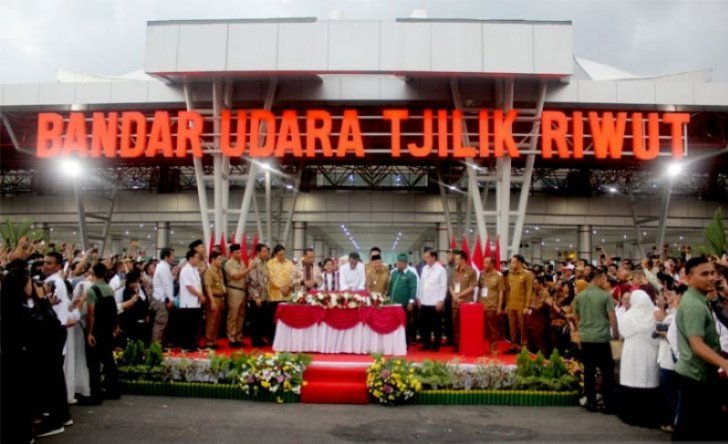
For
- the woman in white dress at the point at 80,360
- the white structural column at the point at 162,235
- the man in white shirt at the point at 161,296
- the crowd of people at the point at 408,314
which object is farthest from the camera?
the white structural column at the point at 162,235

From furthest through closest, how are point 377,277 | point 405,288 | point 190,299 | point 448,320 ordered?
point 448,320 → point 377,277 → point 405,288 → point 190,299

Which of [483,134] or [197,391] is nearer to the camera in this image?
[197,391]

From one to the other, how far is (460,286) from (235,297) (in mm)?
4242

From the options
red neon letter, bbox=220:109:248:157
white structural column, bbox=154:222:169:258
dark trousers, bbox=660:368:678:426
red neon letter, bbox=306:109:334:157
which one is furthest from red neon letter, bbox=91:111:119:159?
white structural column, bbox=154:222:169:258

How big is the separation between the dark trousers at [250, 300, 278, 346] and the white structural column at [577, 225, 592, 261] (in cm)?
2434

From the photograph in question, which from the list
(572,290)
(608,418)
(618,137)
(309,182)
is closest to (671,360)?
(608,418)

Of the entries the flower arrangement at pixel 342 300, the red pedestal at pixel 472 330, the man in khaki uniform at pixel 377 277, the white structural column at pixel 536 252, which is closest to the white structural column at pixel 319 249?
the white structural column at pixel 536 252

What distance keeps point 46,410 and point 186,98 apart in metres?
11.3

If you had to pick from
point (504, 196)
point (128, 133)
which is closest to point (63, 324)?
point (128, 133)

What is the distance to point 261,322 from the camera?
38.8ft

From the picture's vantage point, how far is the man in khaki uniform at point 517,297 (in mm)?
11008

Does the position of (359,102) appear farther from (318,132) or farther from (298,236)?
(298,236)

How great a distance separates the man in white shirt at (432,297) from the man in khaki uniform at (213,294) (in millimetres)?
3867

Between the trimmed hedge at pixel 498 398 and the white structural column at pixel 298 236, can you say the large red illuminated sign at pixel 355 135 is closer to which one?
the trimmed hedge at pixel 498 398
